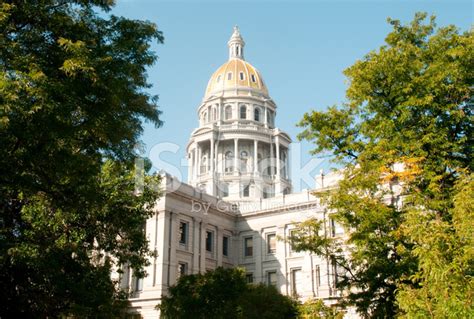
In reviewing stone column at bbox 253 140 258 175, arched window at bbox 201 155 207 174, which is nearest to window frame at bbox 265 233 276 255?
stone column at bbox 253 140 258 175

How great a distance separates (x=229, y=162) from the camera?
234 feet

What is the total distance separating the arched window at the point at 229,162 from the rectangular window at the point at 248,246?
55.5ft

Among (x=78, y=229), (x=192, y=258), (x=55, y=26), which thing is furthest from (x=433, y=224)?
(x=192, y=258)

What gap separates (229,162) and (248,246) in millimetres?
18607

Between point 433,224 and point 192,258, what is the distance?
A: 3683 cm

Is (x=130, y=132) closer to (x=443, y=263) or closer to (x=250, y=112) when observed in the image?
(x=443, y=263)

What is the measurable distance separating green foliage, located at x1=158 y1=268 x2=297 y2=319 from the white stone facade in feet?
12.7

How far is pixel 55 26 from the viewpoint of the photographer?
13820 millimetres

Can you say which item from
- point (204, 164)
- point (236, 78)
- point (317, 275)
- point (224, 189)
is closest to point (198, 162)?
point (204, 164)

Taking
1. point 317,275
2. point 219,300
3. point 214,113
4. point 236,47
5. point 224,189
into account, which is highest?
point 236,47

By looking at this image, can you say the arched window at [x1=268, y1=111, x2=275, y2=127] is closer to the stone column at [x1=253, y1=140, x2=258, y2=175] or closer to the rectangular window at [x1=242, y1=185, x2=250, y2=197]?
the stone column at [x1=253, y1=140, x2=258, y2=175]

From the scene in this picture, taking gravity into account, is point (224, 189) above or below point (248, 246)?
above

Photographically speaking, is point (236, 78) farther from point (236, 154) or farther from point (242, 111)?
point (236, 154)

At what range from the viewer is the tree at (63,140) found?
12.3 meters
